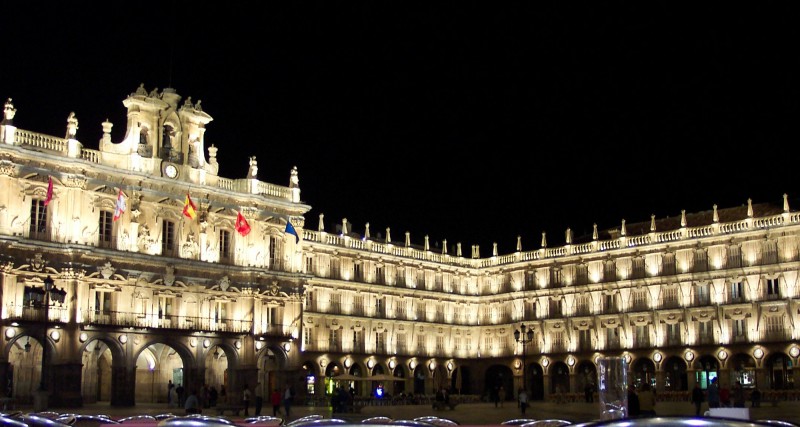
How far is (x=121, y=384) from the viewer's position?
48531mm

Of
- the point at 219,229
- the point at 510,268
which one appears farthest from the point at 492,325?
the point at 219,229

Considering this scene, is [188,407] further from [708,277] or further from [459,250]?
[459,250]

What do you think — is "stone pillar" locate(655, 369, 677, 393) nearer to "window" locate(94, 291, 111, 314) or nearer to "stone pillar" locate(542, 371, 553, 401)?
"stone pillar" locate(542, 371, 553, 401)

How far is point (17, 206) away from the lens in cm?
4641

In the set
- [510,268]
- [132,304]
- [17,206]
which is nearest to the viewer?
[17,206]

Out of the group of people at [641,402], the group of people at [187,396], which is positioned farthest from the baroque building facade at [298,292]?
the group of people at [641,402]

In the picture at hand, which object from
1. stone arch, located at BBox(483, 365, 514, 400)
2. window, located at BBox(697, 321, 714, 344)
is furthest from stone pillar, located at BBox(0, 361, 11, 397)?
window, located at BBox(697, 321, 714, 344)

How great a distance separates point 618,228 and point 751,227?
1514 cm

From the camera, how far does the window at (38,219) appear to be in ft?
155

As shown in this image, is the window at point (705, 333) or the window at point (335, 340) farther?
the window at point (335, 340)

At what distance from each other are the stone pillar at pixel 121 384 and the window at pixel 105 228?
21.2 ft

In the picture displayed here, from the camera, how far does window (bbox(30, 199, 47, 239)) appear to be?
1855 inches

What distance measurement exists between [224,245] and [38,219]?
1192cm

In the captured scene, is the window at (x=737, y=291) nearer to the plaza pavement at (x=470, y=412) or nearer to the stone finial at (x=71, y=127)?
the plaza pavement at (x=470, y=412)
